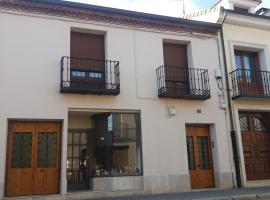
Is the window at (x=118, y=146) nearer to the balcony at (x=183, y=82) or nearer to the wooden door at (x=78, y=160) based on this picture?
the wooden door at (x=78, y=160)

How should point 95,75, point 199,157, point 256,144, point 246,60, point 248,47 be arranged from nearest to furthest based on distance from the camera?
1. point 95,75
2. point 199,157
3. point 256,144
4. point 248,47
5. point 246,60

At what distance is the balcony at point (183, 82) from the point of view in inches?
459

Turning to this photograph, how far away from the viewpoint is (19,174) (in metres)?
9.65

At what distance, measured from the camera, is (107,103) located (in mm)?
10891

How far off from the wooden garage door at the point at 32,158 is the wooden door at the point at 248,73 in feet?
23.5

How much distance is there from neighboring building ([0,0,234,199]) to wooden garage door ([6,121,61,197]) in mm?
28

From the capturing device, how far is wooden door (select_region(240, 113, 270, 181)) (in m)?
12.7

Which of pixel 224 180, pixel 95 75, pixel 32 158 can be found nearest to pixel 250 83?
pixel 224 180

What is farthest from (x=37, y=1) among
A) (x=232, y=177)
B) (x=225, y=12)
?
(x=232, y=177)

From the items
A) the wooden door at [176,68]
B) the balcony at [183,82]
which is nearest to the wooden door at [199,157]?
the balcony at [183,82]

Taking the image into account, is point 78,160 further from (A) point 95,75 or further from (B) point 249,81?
(B) point 249,81

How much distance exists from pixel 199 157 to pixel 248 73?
4.05 meters

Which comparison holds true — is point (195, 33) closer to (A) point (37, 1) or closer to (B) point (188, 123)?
(B) point (188, 123)

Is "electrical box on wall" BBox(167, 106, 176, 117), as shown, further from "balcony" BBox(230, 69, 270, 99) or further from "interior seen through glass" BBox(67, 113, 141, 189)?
"balcony" BBox(230, 69, 270, 99)
